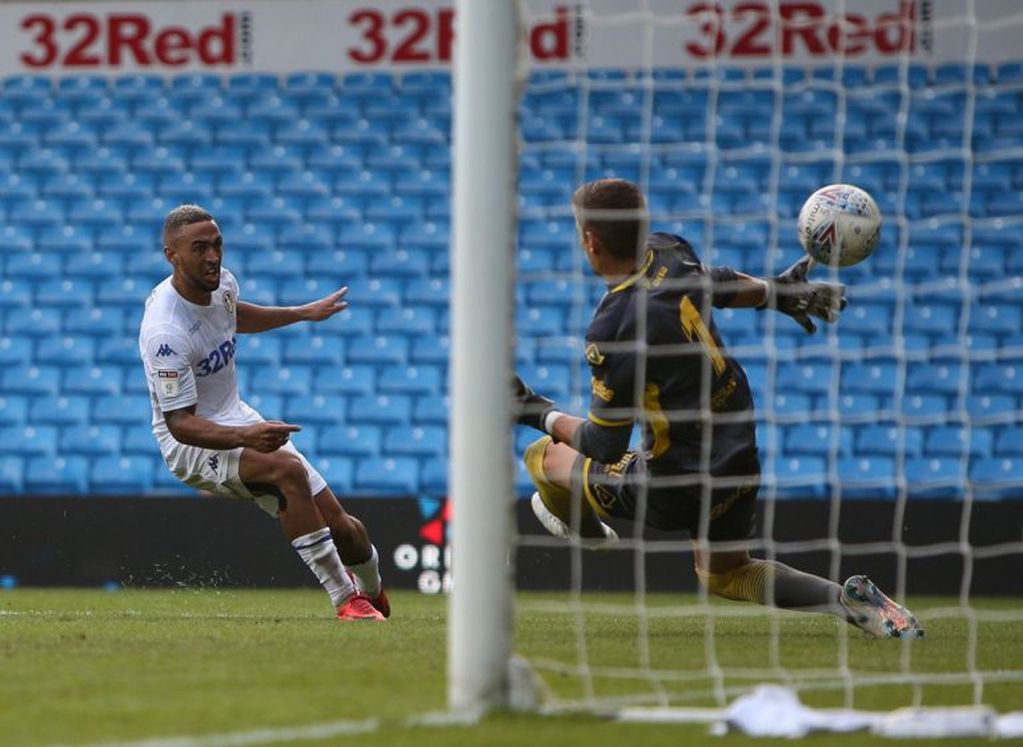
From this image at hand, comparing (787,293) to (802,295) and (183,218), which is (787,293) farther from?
(183,218)

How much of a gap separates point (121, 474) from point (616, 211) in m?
7.80

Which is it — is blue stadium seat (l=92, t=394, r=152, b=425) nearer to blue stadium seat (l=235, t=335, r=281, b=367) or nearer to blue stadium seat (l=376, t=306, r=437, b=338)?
blue stadium seat (l=235, t=335, r=281, b=367)

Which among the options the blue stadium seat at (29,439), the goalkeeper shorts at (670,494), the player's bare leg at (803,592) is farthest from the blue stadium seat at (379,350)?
the player's bare leg at (803,592)

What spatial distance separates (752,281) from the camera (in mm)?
6582

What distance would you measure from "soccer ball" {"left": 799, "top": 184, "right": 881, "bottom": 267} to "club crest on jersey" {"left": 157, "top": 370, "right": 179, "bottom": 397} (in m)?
2.66

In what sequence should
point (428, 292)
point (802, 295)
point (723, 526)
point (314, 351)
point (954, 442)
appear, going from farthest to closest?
point (428, 292) < point (314, 351) < point (954, 442) < point (723, 526) < point (802, 295)

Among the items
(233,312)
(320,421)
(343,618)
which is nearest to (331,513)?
(343,618)

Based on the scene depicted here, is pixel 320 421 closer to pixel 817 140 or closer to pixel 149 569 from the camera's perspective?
pixel 149 569

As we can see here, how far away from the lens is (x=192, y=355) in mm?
7539

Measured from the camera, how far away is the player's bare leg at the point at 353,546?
7645 millimetres

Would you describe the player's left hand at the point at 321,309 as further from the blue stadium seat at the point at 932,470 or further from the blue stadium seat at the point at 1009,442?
the blue stadium seat at the point at 1009,442

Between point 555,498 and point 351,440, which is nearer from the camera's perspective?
point 555,498

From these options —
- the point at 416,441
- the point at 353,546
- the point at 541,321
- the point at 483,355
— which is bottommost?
the point at 416,441

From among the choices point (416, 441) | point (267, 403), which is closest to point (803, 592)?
point (416, 441)
